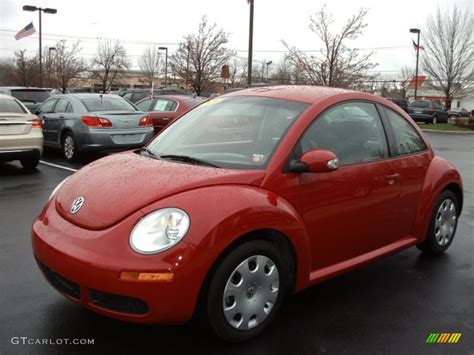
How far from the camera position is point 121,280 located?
272 cm

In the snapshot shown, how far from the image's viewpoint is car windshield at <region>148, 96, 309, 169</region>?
11.6 feet

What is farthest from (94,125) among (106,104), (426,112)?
(426,112)

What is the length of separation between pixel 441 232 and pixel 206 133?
2465 mm

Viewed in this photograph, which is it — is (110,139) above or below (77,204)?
below

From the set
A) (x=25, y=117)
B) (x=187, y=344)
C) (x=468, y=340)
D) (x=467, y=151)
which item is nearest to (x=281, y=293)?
(x=187, y=344)

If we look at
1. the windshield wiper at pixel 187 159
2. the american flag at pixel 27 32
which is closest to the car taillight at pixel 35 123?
the windshield wiper at pixel 187 159

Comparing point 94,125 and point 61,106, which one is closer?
point 94,125

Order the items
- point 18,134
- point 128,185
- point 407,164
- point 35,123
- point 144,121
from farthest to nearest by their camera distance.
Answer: point 144,121
point 35,123
point 18,134
point 407,164
point 128,185

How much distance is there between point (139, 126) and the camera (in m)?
10.7

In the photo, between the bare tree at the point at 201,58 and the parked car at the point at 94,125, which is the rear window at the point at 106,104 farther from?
the bare tree at the point at 201,58

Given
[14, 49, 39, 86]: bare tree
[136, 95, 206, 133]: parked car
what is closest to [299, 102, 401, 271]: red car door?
[136, 95, 206, 133]: parked car

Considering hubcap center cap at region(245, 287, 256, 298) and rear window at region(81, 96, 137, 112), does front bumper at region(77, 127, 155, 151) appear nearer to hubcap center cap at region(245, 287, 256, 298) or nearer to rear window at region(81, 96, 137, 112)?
rear window at region(81, 96, 137, 112)

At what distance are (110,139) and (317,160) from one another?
25.3 ft

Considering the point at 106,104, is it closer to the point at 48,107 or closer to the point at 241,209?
the point at 48,107
